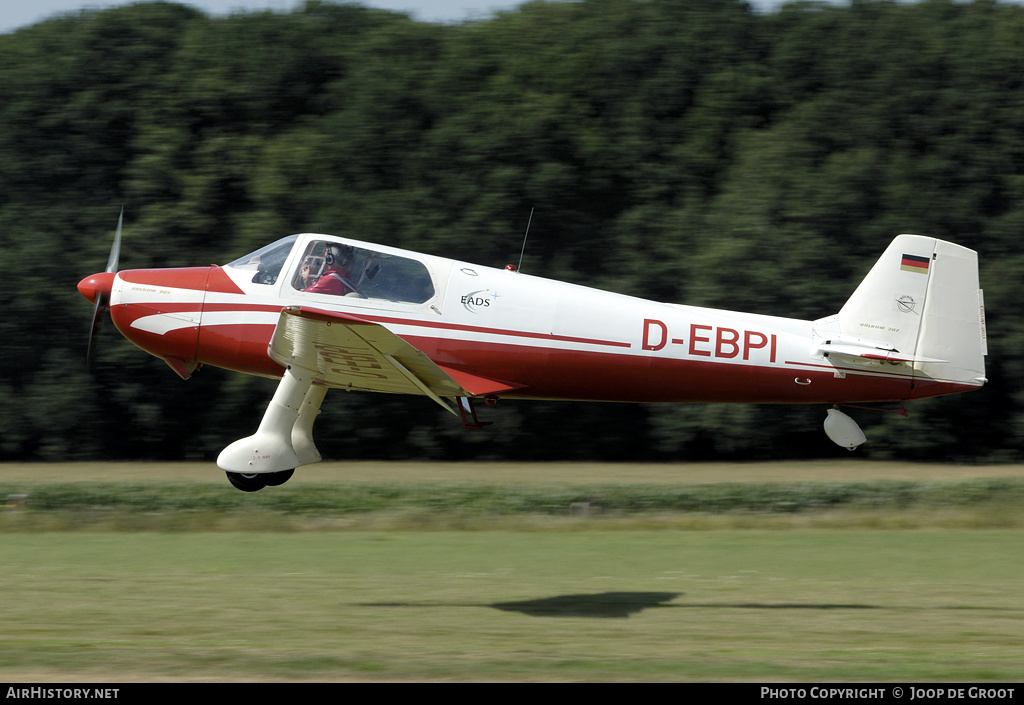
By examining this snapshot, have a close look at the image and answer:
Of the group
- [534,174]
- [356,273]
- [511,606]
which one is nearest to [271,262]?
[356,273]

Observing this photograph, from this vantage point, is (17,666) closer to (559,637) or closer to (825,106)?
(559,637)

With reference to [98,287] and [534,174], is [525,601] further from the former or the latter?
[534,174]

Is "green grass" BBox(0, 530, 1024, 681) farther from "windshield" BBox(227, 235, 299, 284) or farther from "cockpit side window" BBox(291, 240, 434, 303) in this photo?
"windshield" BBox(227, 235, 299, 284)

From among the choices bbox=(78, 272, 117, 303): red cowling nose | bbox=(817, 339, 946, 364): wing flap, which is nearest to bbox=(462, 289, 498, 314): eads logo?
bbox=(817, 339, 946, 364): wing flap

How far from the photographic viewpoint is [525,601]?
299 inches

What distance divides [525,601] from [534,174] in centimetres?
1005

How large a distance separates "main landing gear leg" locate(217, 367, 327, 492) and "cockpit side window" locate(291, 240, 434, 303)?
0.73 meters

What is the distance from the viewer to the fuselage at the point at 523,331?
7.95 metres

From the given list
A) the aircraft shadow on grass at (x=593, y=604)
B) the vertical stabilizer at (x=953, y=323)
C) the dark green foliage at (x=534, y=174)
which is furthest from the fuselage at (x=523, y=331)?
the dark green foliage at (x=534, y=174)

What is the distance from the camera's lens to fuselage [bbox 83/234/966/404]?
7945mm

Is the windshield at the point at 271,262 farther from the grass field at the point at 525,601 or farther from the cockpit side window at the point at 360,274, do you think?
the grass field at the point at 525,601

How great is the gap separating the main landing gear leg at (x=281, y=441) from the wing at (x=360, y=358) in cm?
18

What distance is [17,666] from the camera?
5.90 meters

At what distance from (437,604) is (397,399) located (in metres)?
8.74
